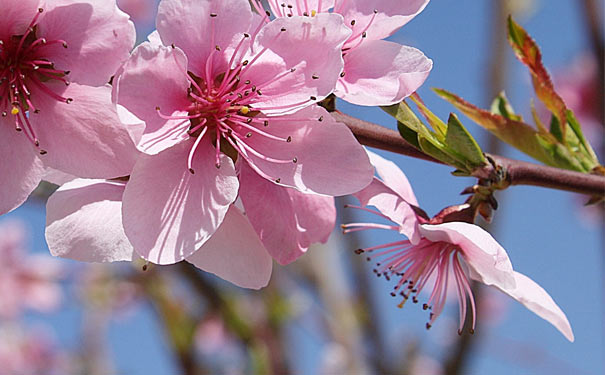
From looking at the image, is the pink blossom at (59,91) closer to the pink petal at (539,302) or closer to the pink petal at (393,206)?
the pink petal at (393,206)

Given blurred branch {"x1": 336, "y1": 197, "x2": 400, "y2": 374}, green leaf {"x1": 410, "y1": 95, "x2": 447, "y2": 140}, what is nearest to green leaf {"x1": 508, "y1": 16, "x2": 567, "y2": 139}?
green leaf {"x1": 410, "y1": 95, "x2": 447, "y2": 140}

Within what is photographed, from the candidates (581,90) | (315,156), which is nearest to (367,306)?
(581,90)

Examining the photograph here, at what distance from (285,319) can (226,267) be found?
5.83ft

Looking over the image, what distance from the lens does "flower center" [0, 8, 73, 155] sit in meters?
0.62

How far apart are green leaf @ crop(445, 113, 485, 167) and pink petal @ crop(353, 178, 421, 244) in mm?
85

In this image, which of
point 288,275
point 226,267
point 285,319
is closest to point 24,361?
point 288,275

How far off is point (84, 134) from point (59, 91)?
0.05 metres

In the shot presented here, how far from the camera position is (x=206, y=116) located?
0.66m

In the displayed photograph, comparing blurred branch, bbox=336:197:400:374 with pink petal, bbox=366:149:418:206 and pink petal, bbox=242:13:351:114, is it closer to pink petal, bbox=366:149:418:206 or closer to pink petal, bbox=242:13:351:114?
pink petal, bbox=366:149:418:206

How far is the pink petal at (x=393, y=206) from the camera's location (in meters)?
0.69

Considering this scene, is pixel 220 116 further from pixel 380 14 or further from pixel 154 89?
pixel 380 14

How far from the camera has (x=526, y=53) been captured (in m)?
0.85

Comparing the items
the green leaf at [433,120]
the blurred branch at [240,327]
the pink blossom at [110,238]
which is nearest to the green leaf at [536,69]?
the green leaf at [433,120]

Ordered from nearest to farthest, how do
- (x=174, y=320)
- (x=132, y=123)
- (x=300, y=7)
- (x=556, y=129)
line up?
(x=132, y=123) < (x=300, y=7) < (x=556, y=129) < (x=174, y=320)
